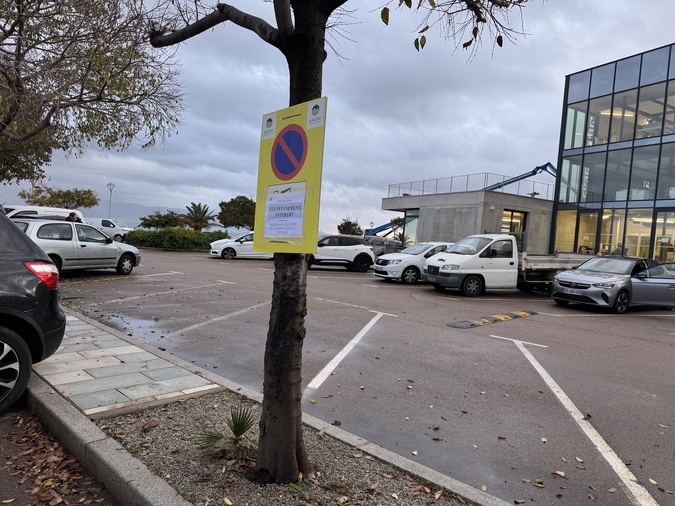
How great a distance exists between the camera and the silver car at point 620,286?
12.6 metres

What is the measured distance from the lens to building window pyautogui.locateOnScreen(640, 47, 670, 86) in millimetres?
23266

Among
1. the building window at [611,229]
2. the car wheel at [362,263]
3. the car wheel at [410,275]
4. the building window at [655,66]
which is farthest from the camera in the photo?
the building window at [611,229]

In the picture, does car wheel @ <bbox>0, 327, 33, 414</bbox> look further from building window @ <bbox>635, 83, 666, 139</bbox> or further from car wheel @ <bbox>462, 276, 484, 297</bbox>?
building window @ <bbox>635, 83, 666, 139</bbox>

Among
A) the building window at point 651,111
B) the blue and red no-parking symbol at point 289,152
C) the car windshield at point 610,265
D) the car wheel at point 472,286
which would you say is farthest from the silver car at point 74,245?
the building window at point 651,111

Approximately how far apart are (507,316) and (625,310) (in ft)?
14.5

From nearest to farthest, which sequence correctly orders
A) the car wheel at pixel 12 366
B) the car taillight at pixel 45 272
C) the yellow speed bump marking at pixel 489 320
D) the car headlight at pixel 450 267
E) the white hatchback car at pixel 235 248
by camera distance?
1. the car wheel at pixel 12 366
2. the car taillight at pixel 45 272
3. the yellow speed bump marking at pixel 489 320
4. the car headlight at pixel 450 267
5. the white hatchback car at pixel 235 248

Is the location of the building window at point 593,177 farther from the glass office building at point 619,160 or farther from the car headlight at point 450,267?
the car headlight at point 450,267

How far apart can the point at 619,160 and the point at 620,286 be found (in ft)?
49.7

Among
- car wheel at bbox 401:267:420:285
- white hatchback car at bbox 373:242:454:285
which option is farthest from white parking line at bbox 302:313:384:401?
car wheel at bbox 401:267:420:285

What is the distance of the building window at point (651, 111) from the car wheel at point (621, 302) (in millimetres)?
14819

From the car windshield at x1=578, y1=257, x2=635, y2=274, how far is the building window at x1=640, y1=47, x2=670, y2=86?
14702mm

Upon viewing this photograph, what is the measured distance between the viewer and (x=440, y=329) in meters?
8.95

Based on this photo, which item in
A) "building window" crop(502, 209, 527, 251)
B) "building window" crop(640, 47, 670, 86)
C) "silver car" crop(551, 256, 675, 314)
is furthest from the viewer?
"building window" crop(502, 209, 527, 251)

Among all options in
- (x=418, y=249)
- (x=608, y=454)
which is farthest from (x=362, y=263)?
(x=608, y=454)
